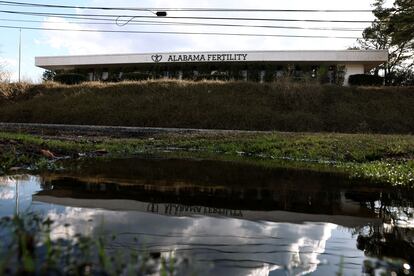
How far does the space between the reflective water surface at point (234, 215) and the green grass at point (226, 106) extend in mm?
17654

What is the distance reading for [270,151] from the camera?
664 inches

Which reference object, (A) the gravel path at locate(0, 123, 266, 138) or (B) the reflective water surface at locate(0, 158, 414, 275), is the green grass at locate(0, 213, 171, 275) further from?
(A) the gravel path at locate(0, 123, 266, 138)

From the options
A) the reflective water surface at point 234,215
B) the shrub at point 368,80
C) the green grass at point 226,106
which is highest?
the shrub at point 368,80

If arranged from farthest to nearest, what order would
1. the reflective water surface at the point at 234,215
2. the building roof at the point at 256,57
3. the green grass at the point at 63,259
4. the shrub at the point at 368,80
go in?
the building roof at the point at 256,57 < the shrub at the point at 368,80 < the reflective water surface at the point at 234,215 < the green grass at the point at 63,259

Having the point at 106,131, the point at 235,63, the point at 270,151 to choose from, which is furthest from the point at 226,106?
the point at 235,63

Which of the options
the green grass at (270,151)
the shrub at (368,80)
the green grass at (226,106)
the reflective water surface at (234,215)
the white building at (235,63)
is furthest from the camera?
the white building at (235,63)

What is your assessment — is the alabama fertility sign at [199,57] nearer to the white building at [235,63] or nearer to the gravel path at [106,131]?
the white building at [235,63]

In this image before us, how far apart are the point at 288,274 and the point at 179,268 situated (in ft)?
3.39

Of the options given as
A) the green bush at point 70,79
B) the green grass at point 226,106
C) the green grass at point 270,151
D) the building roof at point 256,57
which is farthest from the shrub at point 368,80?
the green bush at point 70,79

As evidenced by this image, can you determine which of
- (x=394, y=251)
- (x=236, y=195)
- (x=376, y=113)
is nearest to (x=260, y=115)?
(x=376, y=113)

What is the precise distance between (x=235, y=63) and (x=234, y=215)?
40.2 meters

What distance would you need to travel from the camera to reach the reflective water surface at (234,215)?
4.38 meters

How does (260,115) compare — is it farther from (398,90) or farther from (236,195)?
(236,195)

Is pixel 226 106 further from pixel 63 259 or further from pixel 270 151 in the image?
pixel 63 259
